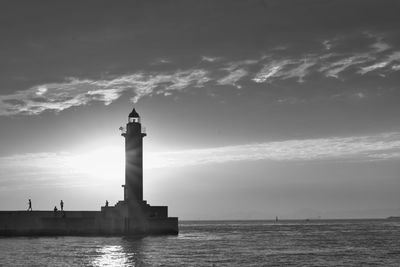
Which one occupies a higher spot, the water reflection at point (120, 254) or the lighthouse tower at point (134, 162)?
the lighthouse tower at point (134, 162)

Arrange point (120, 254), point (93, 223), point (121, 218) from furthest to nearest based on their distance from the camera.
Result: point (93, 223) < point (121, 218) < point (120, 254)

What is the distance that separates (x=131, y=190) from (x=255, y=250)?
21262 mm

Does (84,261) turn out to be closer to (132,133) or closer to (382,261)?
(382,261)

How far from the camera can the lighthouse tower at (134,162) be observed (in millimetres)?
76562

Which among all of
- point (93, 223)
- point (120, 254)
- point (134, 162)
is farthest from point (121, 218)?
point (120, 254)

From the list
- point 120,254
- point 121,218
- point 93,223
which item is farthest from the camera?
point 93,223

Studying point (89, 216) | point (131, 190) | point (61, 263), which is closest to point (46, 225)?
point (89, 216)

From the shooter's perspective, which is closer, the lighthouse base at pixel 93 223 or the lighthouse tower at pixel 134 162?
the lighthouse base at pixel 93 223

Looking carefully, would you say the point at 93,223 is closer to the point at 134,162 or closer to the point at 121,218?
the point at 121,218

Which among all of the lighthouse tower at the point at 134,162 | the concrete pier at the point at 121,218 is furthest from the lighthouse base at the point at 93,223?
the lighthouse tower at the point at 134,162

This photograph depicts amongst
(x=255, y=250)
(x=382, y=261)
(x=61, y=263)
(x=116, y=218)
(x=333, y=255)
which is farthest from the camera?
(x=116, y=218)

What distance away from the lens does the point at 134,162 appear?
77250 mm

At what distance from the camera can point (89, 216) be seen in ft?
261

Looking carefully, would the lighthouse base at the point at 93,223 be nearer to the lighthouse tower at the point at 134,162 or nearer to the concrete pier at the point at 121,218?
the concrete pier at the point at 121,218
